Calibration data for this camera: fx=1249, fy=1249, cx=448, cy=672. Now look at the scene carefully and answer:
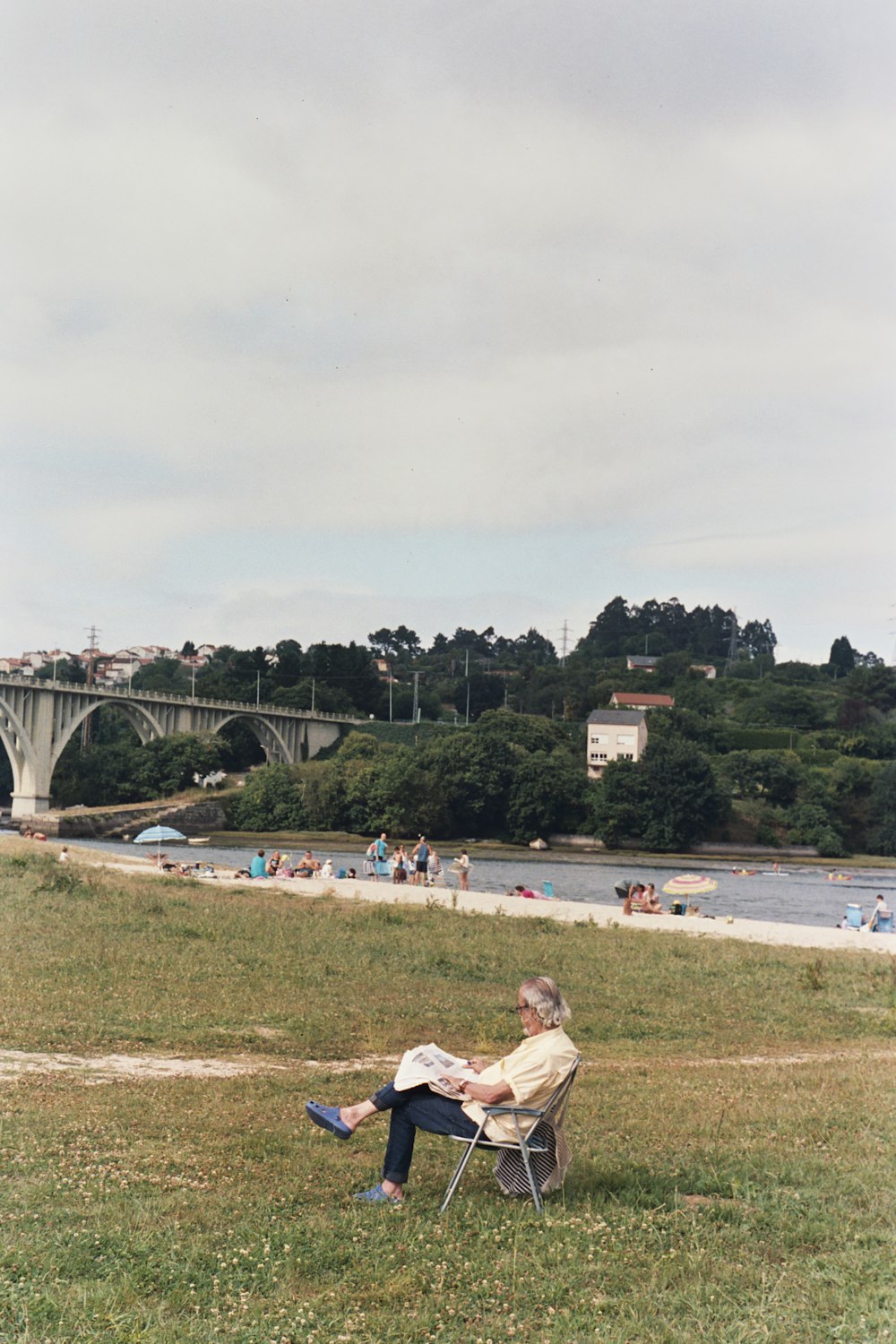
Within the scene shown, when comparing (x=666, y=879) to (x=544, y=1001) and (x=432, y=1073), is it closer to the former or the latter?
(x=544, y=1001)

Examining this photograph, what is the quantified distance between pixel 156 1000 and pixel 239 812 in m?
79.5

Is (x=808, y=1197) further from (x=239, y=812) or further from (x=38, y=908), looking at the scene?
(x=239, y=812)

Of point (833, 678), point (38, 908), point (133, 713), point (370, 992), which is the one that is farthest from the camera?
point (833, 678)

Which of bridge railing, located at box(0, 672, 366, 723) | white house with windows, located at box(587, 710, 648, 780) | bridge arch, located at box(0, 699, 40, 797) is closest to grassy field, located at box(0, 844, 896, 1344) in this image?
bridge arch, located at box(0, 699, 40, 797)

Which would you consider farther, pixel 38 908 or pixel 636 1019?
pixel 38 908

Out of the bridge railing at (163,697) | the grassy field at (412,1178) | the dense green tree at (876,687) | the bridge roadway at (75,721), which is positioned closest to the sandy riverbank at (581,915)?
the grassy field at (412,1178)

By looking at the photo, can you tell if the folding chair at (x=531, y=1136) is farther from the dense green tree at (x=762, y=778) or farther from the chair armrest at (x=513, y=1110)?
the dense green tree at (x=762, y=778)

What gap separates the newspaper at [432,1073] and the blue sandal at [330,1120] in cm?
46

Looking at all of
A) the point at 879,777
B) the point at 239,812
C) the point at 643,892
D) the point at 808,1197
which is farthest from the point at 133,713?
the point at 808,1197

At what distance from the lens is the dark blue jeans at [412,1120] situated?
6.39 meters

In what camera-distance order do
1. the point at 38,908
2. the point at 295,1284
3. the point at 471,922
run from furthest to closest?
the point at 471,922 → the point at 38,908 → the point at 295,1284

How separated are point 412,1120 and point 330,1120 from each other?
0.54 metres

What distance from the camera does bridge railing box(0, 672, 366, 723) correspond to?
271 ft

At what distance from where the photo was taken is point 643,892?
31.1m
